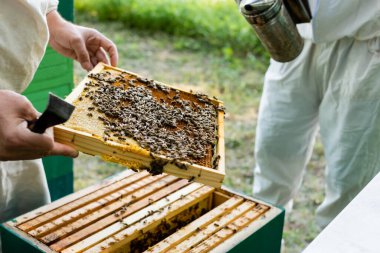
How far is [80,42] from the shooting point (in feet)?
6.26

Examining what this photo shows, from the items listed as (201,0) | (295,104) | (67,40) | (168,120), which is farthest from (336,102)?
(201,0)

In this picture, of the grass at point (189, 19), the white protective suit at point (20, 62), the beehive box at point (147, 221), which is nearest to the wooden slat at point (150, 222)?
the beehive box at point (147, 221)

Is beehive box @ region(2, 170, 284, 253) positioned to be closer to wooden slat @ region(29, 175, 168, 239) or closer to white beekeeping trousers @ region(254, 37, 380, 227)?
wooden slat @ region(29, 175, 168, 239)

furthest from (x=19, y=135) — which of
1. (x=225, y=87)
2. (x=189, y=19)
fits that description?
(x=189, y=19)

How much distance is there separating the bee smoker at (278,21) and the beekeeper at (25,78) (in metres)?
0.58

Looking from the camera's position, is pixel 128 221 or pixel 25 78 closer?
pixel 25 78

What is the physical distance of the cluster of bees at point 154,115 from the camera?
4.91ft

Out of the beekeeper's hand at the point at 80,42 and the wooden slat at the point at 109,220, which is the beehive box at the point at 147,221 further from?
the beekeeper's hand at the point at 80,42

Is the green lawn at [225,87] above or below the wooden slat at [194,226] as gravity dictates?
below

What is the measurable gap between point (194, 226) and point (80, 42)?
31.6 inches

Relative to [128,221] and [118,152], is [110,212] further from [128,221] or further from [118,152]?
[118,152]

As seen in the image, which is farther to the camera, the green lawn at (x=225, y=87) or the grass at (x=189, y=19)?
the grass at (x=189, y=19)

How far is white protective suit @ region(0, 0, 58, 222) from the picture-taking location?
1.51m

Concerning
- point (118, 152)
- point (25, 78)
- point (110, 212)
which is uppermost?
point (25, 78)
